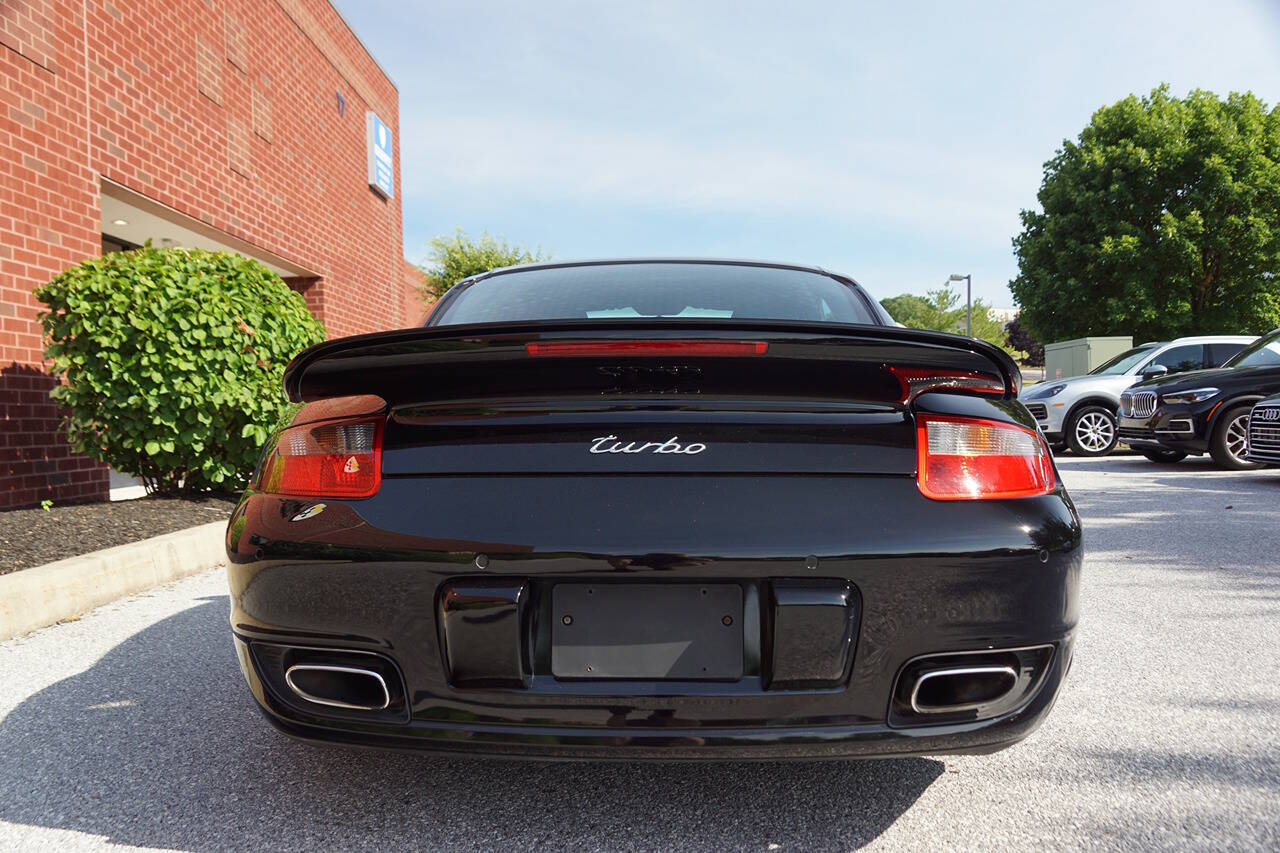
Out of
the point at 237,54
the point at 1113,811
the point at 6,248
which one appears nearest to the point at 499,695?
the point at 1113,811

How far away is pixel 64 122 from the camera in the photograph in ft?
22.8

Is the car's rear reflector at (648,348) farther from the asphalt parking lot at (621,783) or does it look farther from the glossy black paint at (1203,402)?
the glossy black paint at (1203,402)

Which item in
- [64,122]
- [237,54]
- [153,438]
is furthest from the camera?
[237,54]

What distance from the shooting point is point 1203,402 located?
936 cm

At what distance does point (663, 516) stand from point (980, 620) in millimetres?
662

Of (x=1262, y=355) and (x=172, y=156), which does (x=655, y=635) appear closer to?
(x=172, y=156)

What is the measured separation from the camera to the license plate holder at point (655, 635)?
166 cm

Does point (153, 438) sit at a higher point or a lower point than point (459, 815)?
higher

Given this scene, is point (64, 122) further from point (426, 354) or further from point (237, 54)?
point (426, 354)

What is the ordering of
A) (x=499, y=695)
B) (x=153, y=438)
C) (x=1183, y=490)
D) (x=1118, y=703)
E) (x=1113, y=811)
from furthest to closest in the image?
(x=1183, y=490) < (x=153, y=438) < (x=1118, y=703) < (x=1113, y=811) < (x=499, y=695)

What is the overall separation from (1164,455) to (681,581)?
11.0 m

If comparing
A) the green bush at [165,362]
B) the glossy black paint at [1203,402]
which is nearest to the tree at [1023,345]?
the glossy black paint at [1203,402]

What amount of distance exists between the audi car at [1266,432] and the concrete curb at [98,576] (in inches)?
341

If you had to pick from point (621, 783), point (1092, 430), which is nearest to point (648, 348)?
point (621, 783)
